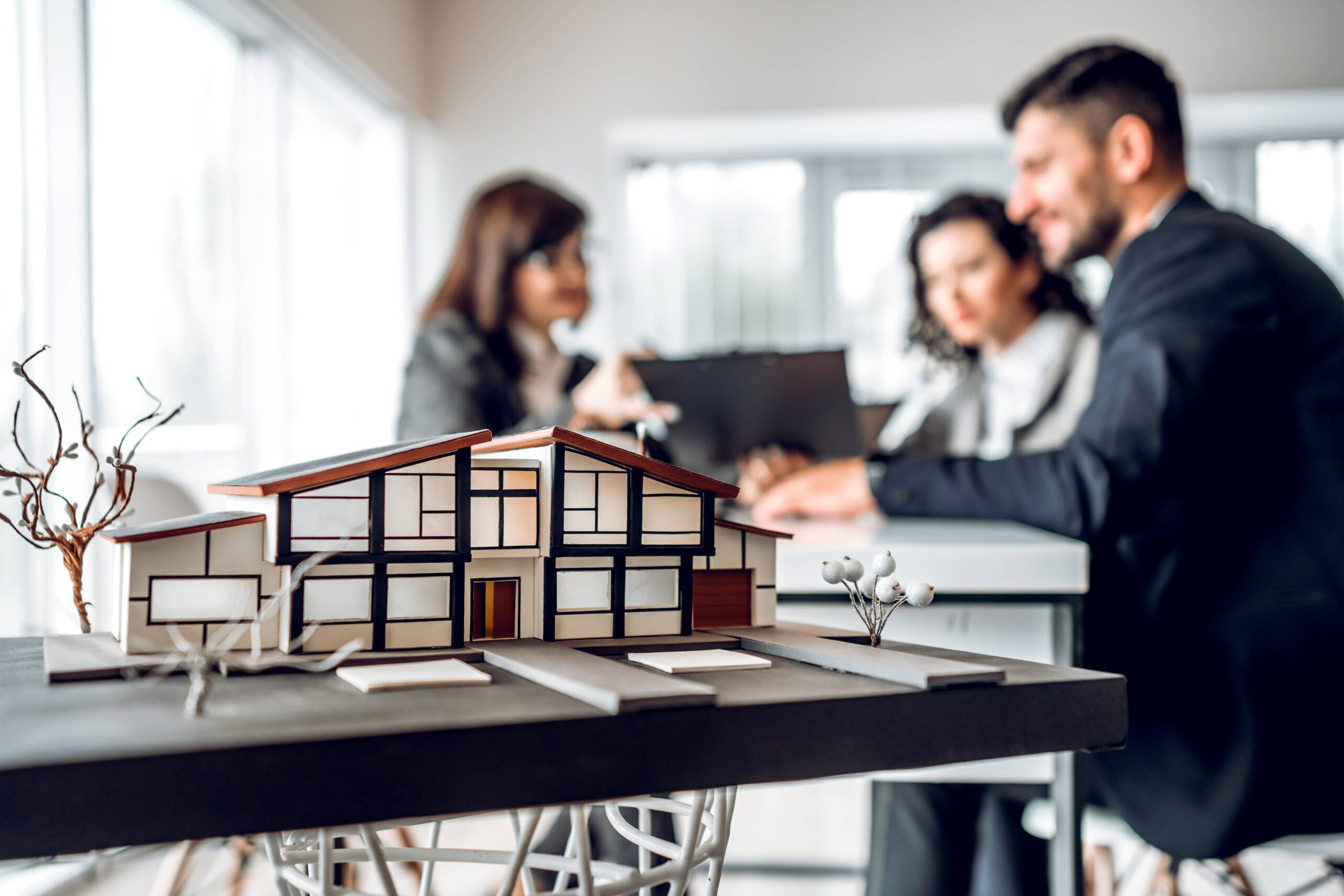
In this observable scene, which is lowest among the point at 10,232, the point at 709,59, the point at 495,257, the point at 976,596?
the point at 976,596

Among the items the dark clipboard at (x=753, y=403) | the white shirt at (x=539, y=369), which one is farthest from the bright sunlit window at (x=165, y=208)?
the dark clipboard at (x=753, y=403)

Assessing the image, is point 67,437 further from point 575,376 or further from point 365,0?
point 365,0

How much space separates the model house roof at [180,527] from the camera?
588 millimetres

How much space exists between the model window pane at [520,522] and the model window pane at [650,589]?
73mm

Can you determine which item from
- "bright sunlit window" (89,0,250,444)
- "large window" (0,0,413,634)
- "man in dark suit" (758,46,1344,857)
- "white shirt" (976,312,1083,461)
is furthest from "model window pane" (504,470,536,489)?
"white shirt" (976,312,1083,461)

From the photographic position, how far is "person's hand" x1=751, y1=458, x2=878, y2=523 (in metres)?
1.42

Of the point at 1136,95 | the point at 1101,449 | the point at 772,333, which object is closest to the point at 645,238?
the point at 772,333

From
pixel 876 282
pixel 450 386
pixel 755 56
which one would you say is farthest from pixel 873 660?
pixel 755 56

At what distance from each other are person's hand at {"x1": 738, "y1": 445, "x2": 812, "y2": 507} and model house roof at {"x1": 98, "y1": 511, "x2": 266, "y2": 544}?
100cm

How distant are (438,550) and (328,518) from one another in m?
0.07

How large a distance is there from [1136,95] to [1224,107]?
132 centimetres

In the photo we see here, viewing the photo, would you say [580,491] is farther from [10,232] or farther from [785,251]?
[785,251]

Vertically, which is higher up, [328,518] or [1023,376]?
[1023,376]

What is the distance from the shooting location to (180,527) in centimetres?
59
